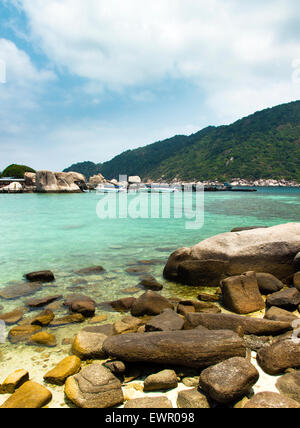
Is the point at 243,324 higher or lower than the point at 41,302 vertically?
higher

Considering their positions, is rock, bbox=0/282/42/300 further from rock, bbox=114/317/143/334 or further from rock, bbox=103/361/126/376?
rock, bbox=103/361/126/376

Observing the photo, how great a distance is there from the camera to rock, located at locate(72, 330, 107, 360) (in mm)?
3566

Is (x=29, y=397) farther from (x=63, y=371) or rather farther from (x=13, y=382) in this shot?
(x=63, y=371)

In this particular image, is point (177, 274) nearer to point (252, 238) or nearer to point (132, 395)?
point (252, 238)

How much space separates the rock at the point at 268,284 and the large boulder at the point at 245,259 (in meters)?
0.50

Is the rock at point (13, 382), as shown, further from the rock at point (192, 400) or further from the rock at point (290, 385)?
the rock at point (290, 385)

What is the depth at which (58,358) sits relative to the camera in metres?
3.61

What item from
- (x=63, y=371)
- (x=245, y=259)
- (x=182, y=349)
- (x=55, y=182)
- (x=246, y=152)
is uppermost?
(x=246, y=152)

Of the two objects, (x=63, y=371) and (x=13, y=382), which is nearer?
(x=13, y=382)

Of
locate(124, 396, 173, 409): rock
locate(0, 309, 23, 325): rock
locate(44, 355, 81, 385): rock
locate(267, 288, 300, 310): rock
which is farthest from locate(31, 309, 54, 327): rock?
locate(267, 288, 300, 310): rock

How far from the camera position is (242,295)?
5.13 m

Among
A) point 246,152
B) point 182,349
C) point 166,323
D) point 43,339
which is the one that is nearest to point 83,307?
point 43,339

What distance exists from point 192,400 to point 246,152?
12056 centimetres

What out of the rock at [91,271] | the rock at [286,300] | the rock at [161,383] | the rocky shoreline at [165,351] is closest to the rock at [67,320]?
the rocky shoreline at [165,351]
